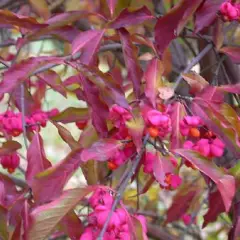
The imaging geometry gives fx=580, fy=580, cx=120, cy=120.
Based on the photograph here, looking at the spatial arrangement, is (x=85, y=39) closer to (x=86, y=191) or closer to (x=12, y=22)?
(x=12, y=22)

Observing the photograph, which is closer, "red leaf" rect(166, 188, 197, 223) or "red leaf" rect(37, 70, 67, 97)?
"red leaf" rect(37, 70, 67, 97)

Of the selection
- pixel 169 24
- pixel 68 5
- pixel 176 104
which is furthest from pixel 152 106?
pixel 68 5

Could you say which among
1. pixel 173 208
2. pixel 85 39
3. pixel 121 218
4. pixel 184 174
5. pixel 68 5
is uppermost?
pixel 85 39

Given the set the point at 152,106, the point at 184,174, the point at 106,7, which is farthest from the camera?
the point at 184,174

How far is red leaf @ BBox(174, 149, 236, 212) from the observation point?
816 mm

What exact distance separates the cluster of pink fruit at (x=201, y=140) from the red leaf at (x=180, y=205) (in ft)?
2.11

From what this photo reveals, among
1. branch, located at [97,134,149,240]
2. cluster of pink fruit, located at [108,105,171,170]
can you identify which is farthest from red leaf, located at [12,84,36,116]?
branch, located at [97,134,149,240]

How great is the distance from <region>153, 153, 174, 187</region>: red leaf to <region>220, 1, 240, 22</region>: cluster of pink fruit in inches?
12.2

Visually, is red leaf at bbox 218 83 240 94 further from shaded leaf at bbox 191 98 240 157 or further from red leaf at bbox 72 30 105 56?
red leaf at bbox 72 30 105 56

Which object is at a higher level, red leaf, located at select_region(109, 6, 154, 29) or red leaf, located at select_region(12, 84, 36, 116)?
red leaf, located at select_region(109, 6, 154, 29)

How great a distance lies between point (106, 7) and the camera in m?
1.01

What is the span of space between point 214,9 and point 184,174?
1.38 meters

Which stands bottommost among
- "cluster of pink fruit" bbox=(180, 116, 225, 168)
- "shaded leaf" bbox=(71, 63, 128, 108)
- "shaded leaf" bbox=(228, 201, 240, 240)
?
"shaded leaf" bbox=(228, 201, 240, 240)

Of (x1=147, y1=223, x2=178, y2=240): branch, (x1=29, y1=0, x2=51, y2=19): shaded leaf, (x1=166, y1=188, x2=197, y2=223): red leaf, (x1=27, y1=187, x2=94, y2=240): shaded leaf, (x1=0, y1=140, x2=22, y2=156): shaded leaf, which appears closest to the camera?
(x1=27, y1=187, x2=94, y2=240): shaded leaf
